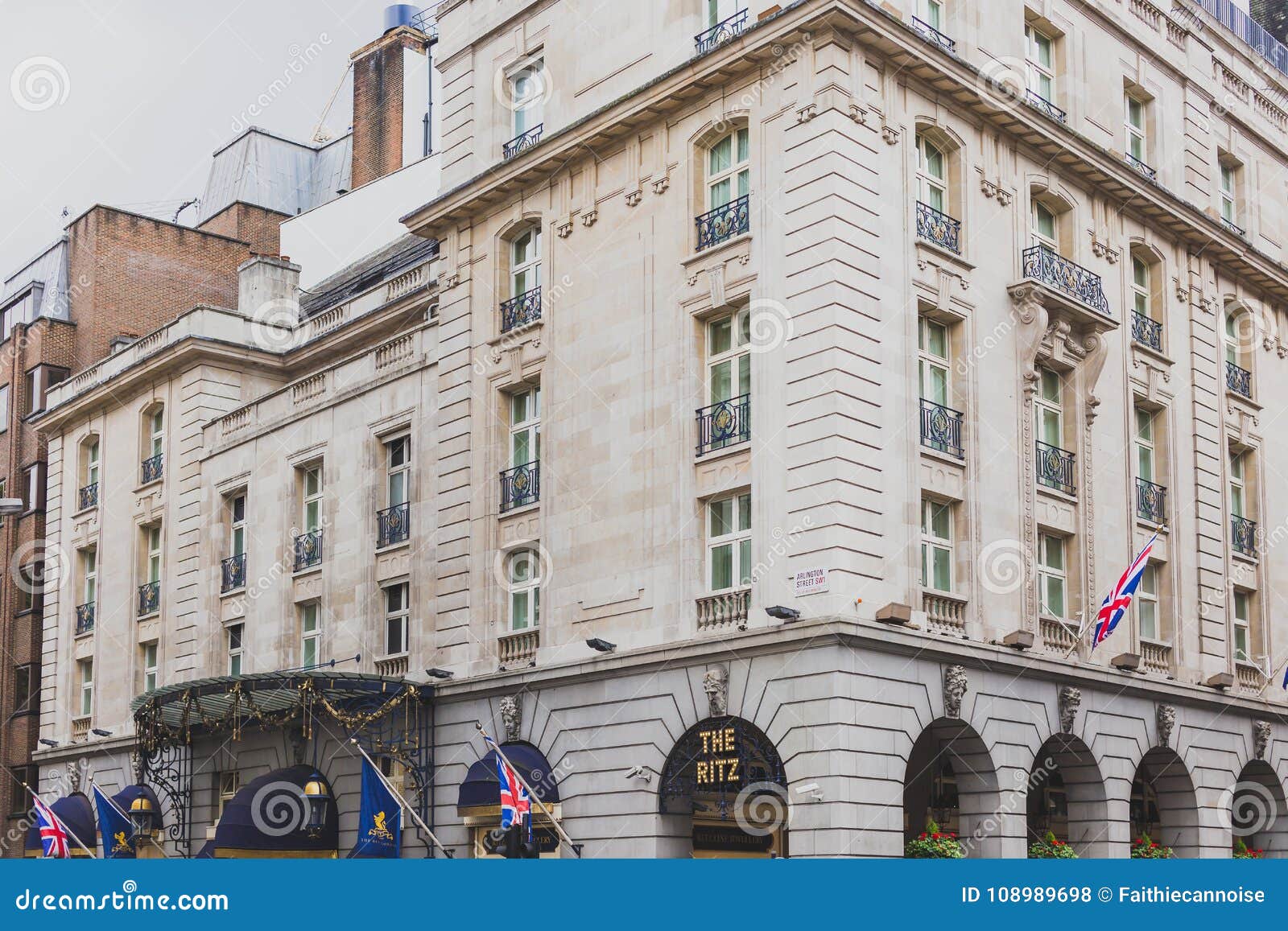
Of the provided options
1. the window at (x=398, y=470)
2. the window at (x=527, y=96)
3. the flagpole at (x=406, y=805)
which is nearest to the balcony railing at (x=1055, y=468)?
the window at (x=527, y=96)

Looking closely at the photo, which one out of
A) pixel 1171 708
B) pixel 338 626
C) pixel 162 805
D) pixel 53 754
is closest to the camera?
pixel 1171 708

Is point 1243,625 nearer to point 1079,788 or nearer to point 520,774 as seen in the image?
point 1079,788

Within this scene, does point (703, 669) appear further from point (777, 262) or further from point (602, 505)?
point (777, 262)

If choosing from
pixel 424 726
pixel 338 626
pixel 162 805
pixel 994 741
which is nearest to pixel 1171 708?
pixel 994 741

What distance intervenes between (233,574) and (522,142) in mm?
13309

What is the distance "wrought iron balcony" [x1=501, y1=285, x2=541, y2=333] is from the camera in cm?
3266

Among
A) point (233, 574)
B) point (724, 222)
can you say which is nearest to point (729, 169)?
point (724, 222)

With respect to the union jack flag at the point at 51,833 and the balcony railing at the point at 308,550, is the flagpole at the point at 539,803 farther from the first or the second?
the union jack flag at the point at 51,833

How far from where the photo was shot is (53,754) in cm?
4619

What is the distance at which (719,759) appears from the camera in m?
26.8

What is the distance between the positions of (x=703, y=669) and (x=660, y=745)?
60.8 inches

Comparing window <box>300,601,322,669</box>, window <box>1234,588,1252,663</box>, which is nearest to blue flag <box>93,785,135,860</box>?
window <box>300,601,322,669</box>

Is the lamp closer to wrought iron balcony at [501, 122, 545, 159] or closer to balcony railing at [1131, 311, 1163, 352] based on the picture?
wrought iron balcony at [501, 122, 545, 159]

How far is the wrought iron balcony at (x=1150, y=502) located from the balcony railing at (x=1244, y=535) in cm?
290
